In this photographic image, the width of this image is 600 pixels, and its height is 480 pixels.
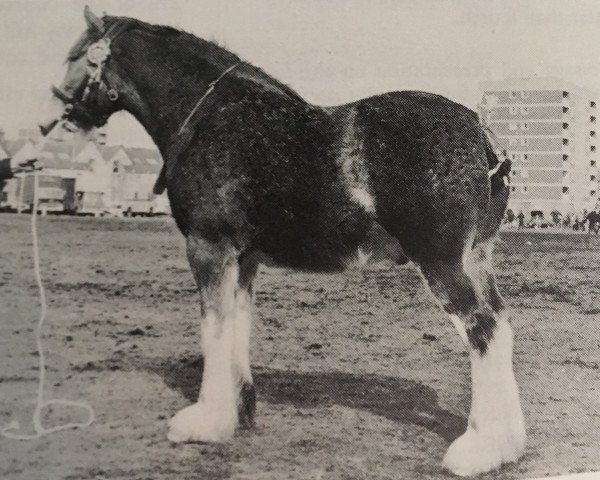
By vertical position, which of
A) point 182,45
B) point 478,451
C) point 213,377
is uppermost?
point 182,45

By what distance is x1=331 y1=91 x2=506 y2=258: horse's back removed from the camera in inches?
85.4

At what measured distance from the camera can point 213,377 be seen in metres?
2.10

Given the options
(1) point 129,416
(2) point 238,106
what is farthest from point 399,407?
(2) point 238,106

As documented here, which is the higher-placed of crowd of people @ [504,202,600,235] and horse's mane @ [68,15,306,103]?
horse's mane @ [68,15,306,103]

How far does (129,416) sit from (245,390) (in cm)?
32

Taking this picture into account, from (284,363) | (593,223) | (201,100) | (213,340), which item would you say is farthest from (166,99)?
(593,223)

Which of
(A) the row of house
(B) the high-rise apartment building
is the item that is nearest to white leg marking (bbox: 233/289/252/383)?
(A) the row of house

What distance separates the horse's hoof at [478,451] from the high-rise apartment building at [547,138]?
2.37ft

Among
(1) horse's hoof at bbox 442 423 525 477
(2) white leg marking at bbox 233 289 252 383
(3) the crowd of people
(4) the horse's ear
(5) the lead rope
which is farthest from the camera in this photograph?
(3) the crowd of people

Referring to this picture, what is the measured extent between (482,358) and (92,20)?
1.37 meters

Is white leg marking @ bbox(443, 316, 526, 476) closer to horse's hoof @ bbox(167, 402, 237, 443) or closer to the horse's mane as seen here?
horse's hoof @ bbox(167, 402, 237, 443)

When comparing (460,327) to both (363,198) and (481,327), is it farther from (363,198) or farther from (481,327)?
(363,198)

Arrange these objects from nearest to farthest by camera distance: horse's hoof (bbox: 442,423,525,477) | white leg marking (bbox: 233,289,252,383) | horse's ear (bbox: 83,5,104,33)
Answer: horse's ear (bbox: 83,5,104,33)
white leg marking (bbox: 233,289,252,383)
horse's hoof (bbox: 442,423,525,477)

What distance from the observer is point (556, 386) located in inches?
109
